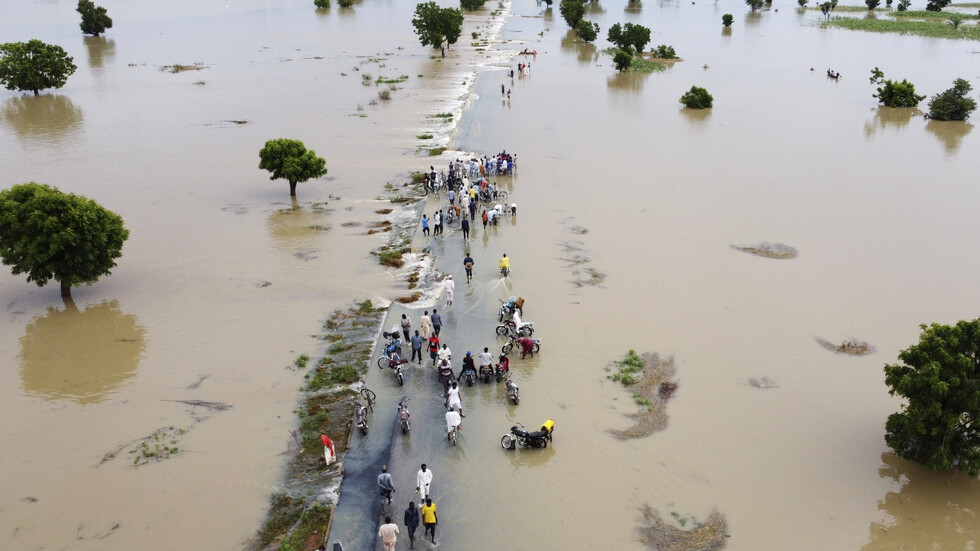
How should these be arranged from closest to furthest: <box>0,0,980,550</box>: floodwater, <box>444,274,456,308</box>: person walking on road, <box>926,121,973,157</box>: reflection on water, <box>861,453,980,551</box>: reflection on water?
<box>861,453,980,551</box>: reflection on water < <box>0,0,980,550</box>: floodwater < <box>444,274,456,308</box>: person walking on road < <box>926,121,973,157</box>: reflection on water

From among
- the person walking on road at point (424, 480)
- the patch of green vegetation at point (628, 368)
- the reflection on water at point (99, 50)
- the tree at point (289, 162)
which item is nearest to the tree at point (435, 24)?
the reflection on water at point (99, 50)

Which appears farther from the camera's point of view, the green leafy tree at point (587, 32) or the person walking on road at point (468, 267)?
the green leafy tree at point (587, 32)

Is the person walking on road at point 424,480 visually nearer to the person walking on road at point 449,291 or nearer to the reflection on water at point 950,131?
the person walking on road at point 449,291

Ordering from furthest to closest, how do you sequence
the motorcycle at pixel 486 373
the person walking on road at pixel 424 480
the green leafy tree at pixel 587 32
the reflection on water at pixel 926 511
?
the green leafy tree at pixel 587 32 → the motorcycle at pixel 486 373 → the person walking on road at pixel 424 480 → the reflection on water at pixel 926 511

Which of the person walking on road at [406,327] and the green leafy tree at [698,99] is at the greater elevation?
the green leafy tree at [698,99]

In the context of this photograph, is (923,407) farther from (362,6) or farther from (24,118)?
(362,6)

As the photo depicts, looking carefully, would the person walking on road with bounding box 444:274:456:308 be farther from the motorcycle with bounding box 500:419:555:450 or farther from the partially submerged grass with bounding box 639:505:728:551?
the partially submerged grass with bounding box 639:505:728:551

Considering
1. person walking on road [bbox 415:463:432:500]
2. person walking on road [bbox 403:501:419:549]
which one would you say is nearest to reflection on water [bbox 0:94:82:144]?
person walking on road [bbox 415:463:432:500]
